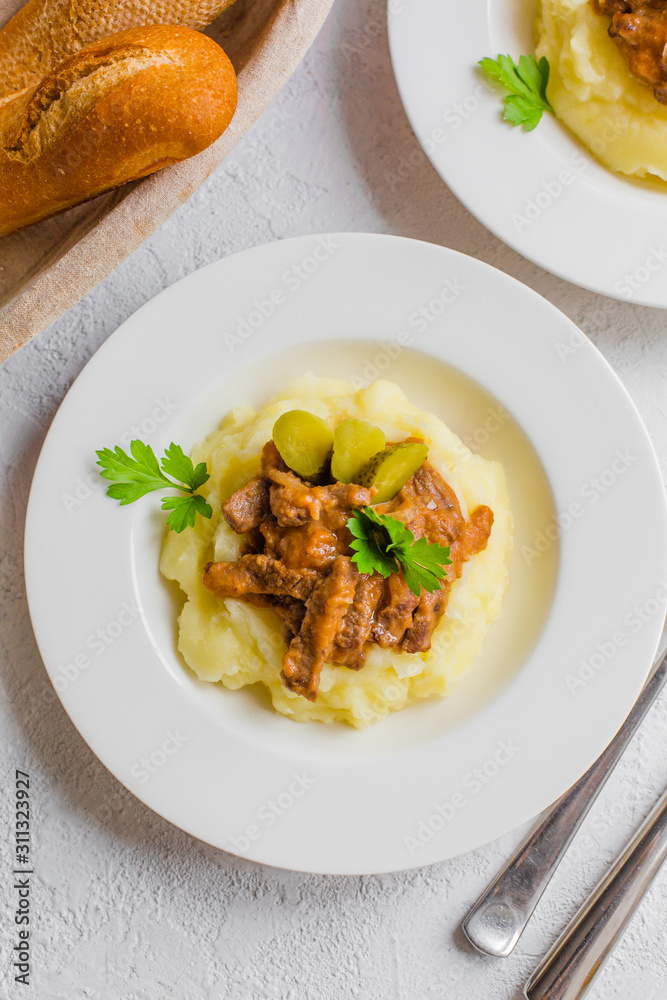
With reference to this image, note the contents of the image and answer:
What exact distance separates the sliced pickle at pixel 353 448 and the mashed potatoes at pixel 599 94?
1.94 meters

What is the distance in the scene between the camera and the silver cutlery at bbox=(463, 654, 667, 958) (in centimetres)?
366

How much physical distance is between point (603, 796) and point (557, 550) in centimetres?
147

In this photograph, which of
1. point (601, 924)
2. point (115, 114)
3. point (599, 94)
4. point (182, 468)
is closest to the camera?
point (115, 114)

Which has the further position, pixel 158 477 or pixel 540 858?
pixel 540 858

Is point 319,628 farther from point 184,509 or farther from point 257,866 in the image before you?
point 257,866

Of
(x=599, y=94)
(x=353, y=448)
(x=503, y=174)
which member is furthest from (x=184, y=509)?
(x=599, y=94)

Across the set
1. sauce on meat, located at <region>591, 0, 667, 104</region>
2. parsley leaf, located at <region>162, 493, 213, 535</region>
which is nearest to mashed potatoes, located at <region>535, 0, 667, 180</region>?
sauce on meat, located at <region>591, 0, 667, 104</region>

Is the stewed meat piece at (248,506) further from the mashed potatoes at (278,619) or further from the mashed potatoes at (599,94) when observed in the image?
the mashed potatoes at (599,94)

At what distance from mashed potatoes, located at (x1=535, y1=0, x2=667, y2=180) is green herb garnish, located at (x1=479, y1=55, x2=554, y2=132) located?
62 millimetres

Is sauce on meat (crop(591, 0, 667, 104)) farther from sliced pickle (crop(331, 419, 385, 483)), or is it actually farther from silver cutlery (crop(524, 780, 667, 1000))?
silver cutlery (crop(524, 780, 667, 1000))

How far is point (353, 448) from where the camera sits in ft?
10.2

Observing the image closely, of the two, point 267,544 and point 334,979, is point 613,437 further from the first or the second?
point 334,979

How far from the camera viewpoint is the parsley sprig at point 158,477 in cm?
324

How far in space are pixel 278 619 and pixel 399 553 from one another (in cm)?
74
